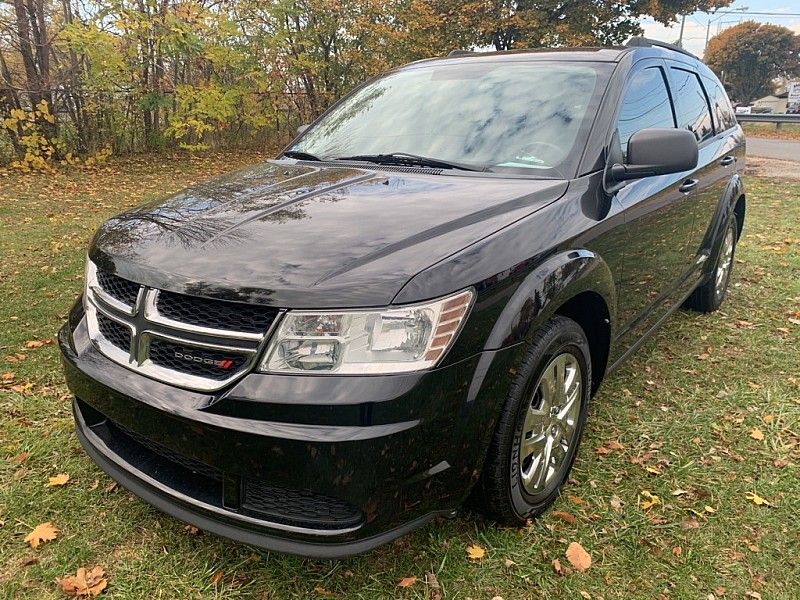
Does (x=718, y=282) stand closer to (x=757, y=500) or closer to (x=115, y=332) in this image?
(x=757, y=500)

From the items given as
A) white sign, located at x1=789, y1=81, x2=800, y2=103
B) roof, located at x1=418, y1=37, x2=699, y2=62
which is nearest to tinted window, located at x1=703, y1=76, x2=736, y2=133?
roof, located at x1=418, y1=37, x2=699, y2=62

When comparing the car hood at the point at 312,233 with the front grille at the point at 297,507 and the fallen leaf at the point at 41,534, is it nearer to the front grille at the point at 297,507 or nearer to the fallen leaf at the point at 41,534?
the front grille at the point at 297,507

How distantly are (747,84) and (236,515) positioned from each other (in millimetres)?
60319

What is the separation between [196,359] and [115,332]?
0.46 m

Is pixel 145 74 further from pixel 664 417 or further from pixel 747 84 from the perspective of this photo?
pixel 747 84

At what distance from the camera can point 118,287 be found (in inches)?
82.9

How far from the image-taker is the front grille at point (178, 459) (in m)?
1.95

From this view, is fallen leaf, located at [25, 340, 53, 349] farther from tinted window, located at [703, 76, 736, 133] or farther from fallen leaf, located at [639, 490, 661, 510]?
tinted window, located at [703, 76, 736, 133]

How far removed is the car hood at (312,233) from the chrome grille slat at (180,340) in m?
0.06

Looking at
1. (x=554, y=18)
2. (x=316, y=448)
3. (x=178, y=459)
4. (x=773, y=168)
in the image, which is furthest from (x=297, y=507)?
(x=554, y=18)

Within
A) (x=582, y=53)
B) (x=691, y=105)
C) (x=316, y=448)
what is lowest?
(x=316, y=448)

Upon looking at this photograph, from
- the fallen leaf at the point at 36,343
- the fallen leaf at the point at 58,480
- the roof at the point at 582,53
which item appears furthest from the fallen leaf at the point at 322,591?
the fallen leaf at the point at 36,343

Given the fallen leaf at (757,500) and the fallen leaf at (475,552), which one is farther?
the fallen leaf at (757,500)

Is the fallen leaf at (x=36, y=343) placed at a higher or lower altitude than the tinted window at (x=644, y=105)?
lower
